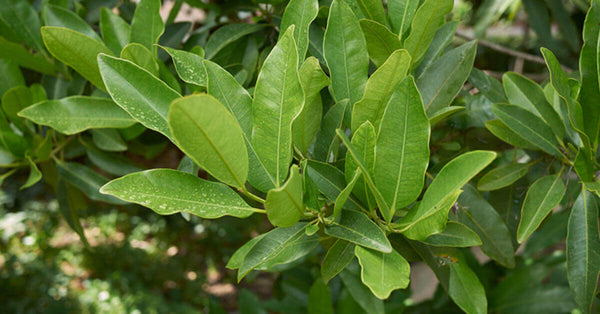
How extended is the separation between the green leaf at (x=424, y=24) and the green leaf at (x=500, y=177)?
207mm

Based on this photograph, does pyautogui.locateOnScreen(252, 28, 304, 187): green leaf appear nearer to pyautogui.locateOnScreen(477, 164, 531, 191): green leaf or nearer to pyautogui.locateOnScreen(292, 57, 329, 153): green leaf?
pyautogui.locateOnScreen(292, 57, 329, 153): green leaf

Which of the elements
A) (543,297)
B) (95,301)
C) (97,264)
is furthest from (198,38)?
(97,264)

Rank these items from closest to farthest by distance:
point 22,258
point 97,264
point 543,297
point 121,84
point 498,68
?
point 121,84, point 543,297, point 498,68, point 22,258, point 97,264

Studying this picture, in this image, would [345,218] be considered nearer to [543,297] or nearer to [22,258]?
[543,297]

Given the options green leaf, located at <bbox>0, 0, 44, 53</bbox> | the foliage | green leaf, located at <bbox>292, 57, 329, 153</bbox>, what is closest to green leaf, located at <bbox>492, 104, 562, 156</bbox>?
the foliage

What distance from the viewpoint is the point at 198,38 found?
2.42ft

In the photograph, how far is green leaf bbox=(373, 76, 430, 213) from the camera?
1.23ft

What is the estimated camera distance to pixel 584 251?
525mm

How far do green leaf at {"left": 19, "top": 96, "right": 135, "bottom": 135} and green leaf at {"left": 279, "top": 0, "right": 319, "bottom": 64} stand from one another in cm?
26

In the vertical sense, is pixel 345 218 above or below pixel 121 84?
below

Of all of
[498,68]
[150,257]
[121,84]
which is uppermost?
[121,84]

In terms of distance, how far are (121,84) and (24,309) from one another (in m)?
2.53

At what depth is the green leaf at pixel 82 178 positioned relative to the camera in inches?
28.4

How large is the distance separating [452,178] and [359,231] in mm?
101
